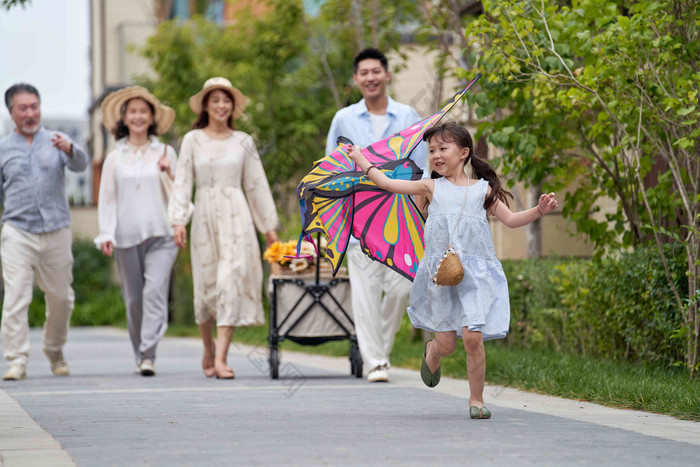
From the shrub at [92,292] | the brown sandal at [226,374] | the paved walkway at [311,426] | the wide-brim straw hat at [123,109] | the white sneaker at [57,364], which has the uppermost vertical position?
the wide-brim straw hat at [123,109]

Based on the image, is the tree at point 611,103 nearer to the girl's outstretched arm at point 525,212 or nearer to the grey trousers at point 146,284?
the girl's outstretched arm at point 525,212

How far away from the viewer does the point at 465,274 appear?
5.89 metres

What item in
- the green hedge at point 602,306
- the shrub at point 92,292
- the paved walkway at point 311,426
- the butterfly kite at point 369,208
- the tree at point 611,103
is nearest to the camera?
the paved walkway at point 311,426

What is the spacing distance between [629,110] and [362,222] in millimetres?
1999

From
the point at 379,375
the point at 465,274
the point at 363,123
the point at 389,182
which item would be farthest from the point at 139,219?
the point at 465,274

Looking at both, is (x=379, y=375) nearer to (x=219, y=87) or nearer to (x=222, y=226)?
(x=222, y=226)

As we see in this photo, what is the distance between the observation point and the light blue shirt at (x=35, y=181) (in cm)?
928

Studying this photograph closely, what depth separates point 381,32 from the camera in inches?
629

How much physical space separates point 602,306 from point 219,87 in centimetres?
352

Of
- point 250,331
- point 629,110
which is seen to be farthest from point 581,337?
point 250,331

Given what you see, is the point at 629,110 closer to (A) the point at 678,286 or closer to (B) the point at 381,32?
(A) the point at 678,286

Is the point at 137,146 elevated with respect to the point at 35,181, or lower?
elevated

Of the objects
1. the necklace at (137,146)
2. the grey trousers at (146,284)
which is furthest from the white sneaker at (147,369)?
the necklace at (137,146)

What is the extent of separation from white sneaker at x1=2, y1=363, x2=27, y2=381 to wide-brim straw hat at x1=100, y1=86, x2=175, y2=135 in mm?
2295
